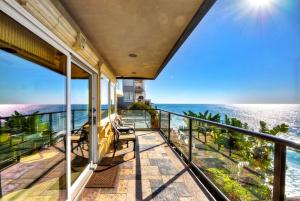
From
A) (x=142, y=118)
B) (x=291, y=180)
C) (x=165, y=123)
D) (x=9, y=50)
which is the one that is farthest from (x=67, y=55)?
(x=142, y=118)

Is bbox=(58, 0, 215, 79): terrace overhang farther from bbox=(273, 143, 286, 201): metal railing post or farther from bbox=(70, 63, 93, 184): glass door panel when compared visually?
bbox=(273, 143, 286, 201): metal railing post

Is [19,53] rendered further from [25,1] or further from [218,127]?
[218,127]

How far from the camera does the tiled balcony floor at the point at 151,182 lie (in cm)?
245

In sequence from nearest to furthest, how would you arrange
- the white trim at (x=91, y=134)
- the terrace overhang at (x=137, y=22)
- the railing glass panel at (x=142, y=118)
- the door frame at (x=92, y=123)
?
the terrace overhang at (x=137, y=22) < the white trim at (x=91, y=134) < the door frame at (x=92, y=123) < the railing glass panel at (x=142, y=118)

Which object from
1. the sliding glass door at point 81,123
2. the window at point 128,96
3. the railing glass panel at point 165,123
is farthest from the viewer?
the window at point 128,96

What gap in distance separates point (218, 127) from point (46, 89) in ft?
7.72

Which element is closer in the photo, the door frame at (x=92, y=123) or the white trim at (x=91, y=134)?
the white trim at (x=91, y=134)

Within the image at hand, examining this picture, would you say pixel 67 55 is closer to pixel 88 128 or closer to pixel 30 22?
pixel 30 22

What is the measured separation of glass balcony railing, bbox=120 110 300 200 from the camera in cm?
150

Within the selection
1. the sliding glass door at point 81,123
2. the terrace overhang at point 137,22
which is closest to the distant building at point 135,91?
the sliding glass door at point 81,123

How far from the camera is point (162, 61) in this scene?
4527 millimetres

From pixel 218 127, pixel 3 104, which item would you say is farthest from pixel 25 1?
pixel 218 127

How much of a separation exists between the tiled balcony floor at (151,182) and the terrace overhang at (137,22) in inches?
90.6

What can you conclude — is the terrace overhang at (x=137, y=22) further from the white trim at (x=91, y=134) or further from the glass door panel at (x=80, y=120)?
the glass door panel at (x=80, y=120)
